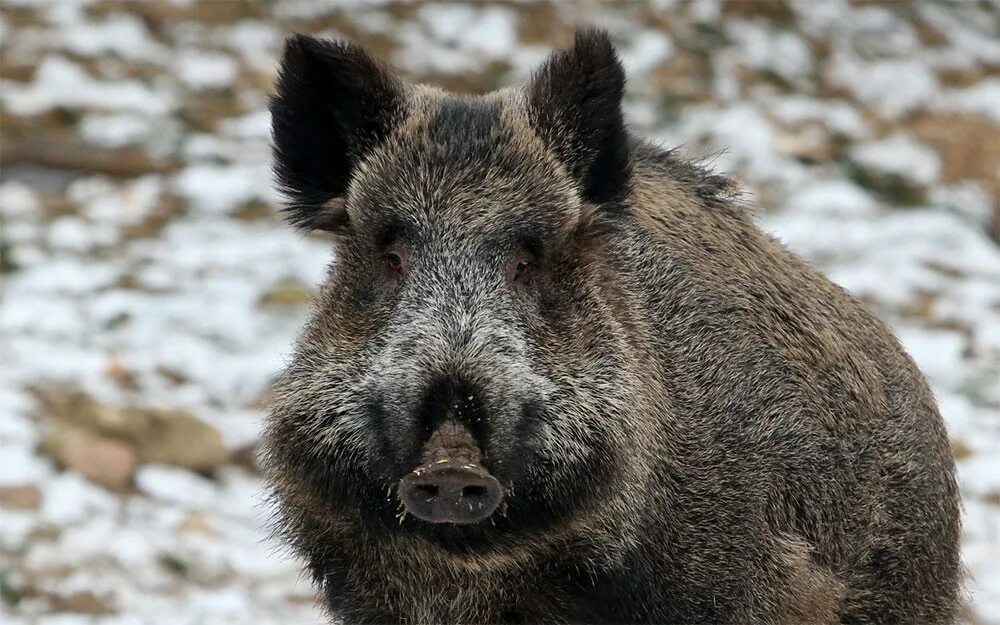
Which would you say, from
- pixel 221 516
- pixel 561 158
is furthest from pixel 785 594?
pixel 221 516

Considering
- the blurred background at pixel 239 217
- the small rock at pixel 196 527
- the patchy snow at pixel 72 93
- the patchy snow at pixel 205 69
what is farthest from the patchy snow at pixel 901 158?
the small rock at pixel 196 527

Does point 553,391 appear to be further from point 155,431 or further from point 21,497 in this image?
point 155,431

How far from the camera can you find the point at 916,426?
16.2 feet

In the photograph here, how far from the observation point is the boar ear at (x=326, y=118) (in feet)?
13.7

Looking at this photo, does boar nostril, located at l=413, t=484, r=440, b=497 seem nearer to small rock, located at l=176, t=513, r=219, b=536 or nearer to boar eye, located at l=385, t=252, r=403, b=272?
boar eye, located at l=385, t=252, r=403, b=272

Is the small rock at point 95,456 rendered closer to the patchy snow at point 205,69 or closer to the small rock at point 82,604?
the small rock at point 82,604

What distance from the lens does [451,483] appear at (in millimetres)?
3434

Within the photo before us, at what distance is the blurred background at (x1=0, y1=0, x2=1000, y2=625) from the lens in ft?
23.1

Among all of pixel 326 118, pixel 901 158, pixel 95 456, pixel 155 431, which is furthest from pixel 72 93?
pixel 326 118

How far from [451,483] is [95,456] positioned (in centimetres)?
440

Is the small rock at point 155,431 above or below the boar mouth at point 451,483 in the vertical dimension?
above

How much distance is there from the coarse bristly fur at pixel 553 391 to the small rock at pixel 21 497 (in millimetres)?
3237

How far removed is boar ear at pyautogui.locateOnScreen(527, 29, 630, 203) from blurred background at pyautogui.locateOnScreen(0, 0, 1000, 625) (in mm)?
2858

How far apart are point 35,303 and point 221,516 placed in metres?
2.53
